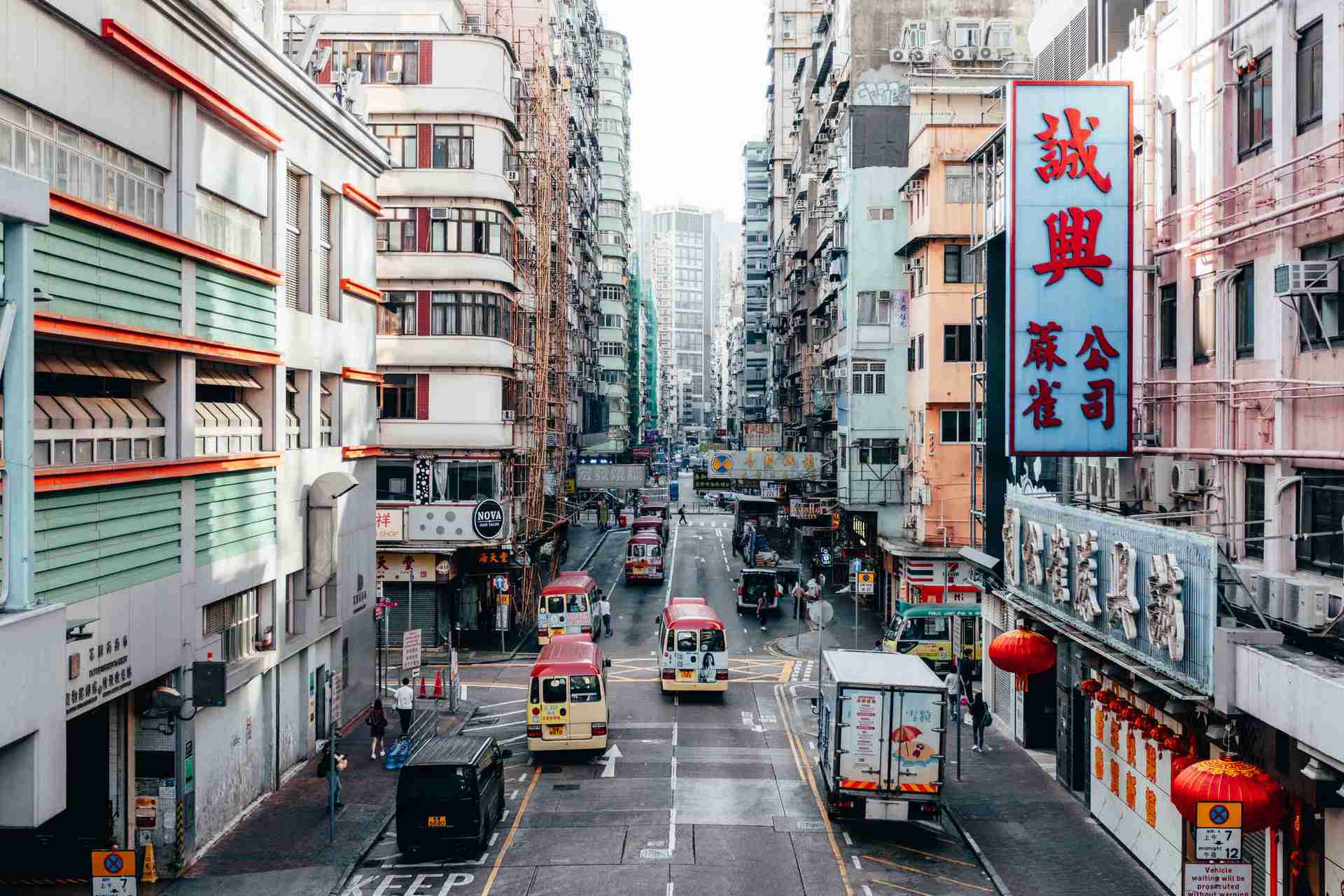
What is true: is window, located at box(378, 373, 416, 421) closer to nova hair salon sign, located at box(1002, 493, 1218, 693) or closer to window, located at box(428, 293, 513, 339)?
window, located at box(428, 293, 513, 339)

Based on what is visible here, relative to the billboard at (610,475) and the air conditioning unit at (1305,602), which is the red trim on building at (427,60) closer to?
the billboard at (610,475)

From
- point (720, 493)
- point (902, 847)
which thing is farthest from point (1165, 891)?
point (720, 493)

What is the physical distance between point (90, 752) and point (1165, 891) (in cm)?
1755

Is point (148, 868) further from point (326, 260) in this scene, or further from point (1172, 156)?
point (1172, 156)

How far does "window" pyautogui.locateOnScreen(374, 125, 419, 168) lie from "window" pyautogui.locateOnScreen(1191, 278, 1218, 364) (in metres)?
29.7

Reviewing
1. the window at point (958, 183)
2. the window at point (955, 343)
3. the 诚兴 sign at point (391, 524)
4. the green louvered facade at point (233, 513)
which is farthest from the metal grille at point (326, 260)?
the window at point (955, 343)

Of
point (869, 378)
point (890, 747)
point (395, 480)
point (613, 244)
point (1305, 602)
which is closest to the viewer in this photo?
point (1305, 602)

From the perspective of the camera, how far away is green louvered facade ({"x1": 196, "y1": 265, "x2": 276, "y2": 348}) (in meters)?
22.3

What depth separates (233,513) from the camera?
2383cm

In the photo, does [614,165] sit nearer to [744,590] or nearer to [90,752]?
[744,590]

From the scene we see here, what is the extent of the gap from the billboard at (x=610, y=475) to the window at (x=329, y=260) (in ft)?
128

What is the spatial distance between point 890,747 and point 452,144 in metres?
28.8

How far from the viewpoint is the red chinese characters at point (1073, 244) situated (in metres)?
21.5

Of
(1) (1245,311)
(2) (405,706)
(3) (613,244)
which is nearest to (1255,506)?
(1) (1245,311)
